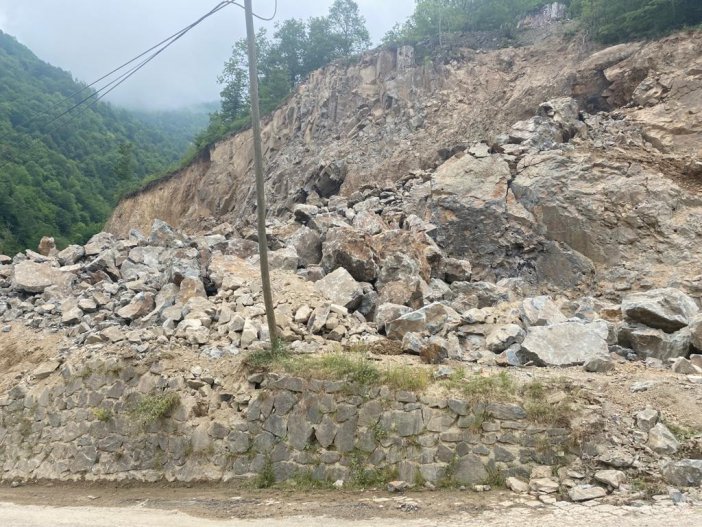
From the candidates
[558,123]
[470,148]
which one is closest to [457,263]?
[470,148]

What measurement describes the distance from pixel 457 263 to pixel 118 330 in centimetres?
777

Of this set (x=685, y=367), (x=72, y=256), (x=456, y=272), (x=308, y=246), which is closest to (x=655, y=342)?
(x=685, y=367)

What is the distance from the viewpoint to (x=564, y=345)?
8039 mm

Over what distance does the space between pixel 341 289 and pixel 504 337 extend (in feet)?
10.7

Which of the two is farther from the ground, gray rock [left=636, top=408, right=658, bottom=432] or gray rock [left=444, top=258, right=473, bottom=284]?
gray rock [left=444, top=258, right=473, bottom=284]

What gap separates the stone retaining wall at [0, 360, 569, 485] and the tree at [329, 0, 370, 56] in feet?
98.9

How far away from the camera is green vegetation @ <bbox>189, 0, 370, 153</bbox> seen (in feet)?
110

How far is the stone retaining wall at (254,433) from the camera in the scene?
6543mm

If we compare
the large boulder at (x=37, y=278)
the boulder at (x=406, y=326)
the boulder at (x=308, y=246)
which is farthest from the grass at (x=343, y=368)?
the large boulder at (x=37, y=278)

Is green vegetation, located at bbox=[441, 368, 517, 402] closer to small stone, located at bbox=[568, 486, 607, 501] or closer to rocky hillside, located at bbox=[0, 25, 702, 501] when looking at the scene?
rocky hillside, located at bbox=[0, 25, 702, 501]

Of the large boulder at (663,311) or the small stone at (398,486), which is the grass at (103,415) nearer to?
the small stone at (398,486)

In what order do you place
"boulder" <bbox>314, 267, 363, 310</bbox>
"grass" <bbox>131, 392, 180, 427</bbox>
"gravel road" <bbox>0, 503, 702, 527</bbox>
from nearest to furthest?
"gravel road" <bbox>0, 503, 702, 527</bbox>, "grass" <bbox>131, 392, 180, 427</bbox>, "boulder" <bbox>314, 267, 363, 310</bbox>

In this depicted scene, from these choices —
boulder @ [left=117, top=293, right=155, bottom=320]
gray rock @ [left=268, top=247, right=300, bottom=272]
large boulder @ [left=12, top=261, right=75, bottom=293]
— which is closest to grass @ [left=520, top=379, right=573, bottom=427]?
gray rock @ [left=268, top=247, right=300, bottom=272]

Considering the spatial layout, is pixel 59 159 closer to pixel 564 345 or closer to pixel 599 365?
pixel 564 345
